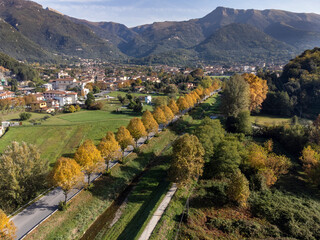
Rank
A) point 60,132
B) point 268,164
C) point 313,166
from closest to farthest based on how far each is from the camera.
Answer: point 313,166 < point 268,164 < point 60,132

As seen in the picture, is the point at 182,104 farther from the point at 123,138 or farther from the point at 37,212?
the point at 37,212

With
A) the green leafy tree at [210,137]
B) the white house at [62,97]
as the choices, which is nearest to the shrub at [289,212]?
the green leafy tree at [210,137]

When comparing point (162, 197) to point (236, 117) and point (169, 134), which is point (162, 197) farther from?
point (236, 117)

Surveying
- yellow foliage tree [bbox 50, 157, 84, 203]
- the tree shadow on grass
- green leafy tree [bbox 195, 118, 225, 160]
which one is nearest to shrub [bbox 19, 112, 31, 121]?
yellow foliage tree [bbox 50, 157, 84, 203]

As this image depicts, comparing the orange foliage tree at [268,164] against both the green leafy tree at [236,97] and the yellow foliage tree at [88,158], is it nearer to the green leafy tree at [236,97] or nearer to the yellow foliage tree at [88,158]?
the yellow foliage tree at [88,158]

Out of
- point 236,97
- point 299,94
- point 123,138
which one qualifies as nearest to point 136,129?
point 123,138

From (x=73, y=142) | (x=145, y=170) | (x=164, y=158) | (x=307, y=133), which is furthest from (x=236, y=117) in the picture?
(x=73, y=142)

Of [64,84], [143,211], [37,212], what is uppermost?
[64,84]

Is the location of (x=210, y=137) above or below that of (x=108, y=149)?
below
